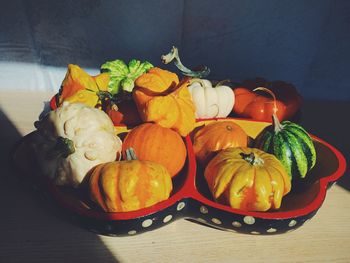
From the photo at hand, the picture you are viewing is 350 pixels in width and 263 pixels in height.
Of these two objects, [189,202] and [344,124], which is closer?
[189,202]

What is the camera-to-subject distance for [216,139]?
1.27 m

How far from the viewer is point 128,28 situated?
1866 millimetres

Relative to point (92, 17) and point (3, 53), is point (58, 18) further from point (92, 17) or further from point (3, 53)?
point (3, 53)

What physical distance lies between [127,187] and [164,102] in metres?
0.39

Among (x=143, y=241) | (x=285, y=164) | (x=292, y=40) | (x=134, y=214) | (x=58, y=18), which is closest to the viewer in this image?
(x=134, y=214)

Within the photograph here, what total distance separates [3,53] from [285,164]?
1652 millimetres

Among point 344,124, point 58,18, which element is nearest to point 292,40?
point 344,124

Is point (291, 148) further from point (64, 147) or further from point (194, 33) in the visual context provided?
point (194, 33)

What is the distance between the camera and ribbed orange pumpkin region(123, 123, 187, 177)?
116 centimetres

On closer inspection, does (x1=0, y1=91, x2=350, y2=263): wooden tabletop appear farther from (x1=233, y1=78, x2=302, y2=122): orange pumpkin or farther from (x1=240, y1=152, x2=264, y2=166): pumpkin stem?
(x1=233, y1=78, x2=302, y2=122): orange pumpkin

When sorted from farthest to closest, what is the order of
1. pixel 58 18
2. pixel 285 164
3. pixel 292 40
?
pixel 292 40 < pixel 58 18 < pixel 285 164

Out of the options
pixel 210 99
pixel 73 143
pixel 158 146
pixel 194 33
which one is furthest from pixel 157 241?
pixel 194 33

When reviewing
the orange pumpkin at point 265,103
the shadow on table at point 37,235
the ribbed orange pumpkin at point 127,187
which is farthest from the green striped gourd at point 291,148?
the shadow on table at point 37,235

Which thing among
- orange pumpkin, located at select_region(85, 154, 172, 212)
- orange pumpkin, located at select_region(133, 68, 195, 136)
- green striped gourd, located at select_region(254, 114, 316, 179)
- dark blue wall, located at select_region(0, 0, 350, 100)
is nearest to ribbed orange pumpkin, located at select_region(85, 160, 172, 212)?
orange pumpkin, located at select_region(85, 154, 172, 212)
